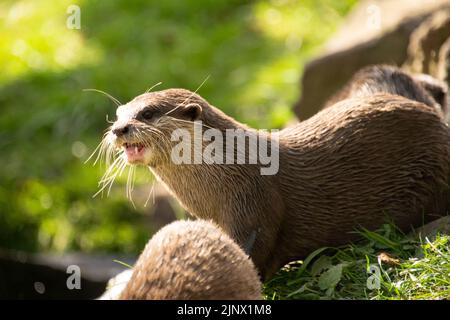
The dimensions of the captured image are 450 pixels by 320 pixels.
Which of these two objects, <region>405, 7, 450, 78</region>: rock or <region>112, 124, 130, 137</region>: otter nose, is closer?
<region>112, 124, 130, 137</region>: otter nose

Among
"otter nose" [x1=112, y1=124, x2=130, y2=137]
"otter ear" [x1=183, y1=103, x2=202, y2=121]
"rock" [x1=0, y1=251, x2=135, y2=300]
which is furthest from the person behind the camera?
"rock" [x1=0, y1=251, x2=135, y2=300]

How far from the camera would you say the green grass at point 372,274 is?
315cm

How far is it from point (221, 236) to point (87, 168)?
460cm

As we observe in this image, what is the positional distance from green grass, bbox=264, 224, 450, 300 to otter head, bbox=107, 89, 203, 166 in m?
0.69

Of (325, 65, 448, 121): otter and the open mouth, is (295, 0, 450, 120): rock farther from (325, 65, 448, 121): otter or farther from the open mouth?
the open mouth

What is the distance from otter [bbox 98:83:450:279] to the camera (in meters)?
3.52

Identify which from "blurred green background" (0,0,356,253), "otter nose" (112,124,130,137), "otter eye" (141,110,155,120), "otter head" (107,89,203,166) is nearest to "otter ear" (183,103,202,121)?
"otter head" (107,89,203,166)

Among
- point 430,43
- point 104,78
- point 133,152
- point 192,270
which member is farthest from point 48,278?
point 192,270

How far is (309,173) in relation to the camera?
3.67 m

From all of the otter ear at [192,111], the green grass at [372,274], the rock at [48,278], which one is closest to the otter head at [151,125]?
the otter ear at [192,111]

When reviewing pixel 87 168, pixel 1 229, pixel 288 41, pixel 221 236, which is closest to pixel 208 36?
pixel 288 41

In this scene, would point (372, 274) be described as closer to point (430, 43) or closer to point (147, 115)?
point (147, 115)

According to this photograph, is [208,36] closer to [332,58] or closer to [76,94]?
[76,94]

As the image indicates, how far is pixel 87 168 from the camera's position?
7469mm
